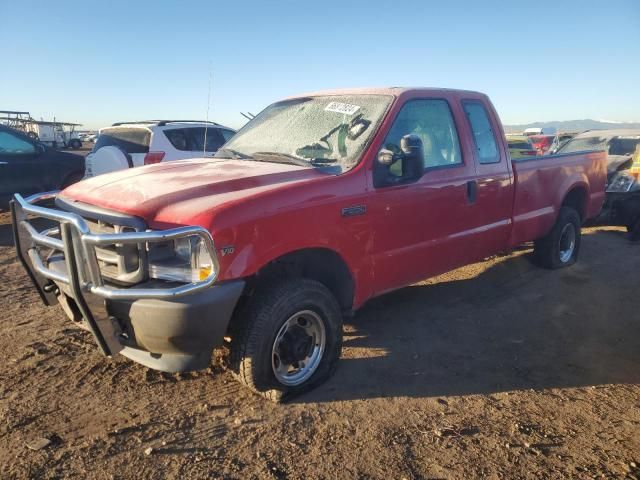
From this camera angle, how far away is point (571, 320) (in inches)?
176

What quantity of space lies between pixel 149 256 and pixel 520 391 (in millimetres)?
2516

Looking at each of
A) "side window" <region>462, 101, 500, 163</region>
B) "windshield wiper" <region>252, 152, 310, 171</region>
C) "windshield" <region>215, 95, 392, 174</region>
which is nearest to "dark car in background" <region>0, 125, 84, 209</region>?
"windshield" <region>215, 95, 392, 174</region>

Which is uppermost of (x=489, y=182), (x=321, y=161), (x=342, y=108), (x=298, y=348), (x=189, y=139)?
(x=342, y=108)

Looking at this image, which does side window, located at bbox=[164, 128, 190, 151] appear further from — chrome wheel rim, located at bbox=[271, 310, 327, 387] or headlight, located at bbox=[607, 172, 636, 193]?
headlight, located at bbox=[607, 172, 636, 193]

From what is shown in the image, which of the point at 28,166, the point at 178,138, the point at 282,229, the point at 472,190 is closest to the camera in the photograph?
the point at 282,229

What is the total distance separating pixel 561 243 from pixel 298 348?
4.33 m

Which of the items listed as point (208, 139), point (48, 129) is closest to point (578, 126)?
point (48, 129)

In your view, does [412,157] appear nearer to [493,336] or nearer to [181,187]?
[181,187]

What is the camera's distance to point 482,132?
454 cm

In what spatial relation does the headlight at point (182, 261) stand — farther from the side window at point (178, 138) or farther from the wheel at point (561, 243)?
the side window at point (178, 138)

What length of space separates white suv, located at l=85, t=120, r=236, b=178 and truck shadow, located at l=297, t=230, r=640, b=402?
4.28 meters

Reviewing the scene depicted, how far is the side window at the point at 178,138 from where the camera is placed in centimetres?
808

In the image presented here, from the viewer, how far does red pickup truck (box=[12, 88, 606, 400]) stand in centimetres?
254

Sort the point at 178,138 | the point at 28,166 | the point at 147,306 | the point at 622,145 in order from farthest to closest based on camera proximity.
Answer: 1. the point at 622,145
2. the point at 28,166
3. the point at 178,138
4. the point at 147,306
